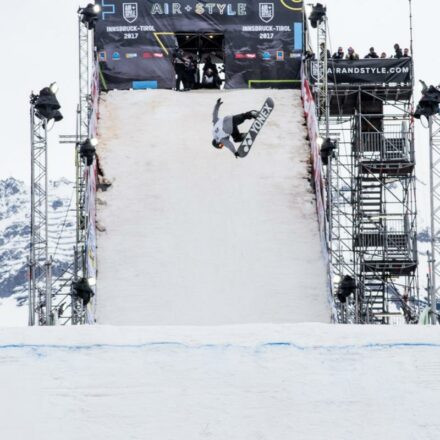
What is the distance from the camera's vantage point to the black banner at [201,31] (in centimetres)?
2522

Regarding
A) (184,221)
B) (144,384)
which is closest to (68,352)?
(144,384)

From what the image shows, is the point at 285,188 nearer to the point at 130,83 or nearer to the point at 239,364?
the point at 130,83

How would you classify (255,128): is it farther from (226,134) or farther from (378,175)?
(378,175)

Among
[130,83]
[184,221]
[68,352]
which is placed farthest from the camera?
[130,83]

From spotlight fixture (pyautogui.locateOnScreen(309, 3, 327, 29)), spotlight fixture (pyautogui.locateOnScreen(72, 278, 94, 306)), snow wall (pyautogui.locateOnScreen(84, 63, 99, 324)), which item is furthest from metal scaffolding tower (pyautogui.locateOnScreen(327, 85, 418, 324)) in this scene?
spotlight fixture (pyautogui.locateOnScreen(72, 278, 94, 306))

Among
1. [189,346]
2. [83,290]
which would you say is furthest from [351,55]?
[189,346]

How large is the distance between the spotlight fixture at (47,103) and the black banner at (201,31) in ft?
20.4

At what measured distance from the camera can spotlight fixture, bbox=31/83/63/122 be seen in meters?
18.6

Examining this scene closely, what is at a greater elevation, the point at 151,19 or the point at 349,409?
the point at 151,19

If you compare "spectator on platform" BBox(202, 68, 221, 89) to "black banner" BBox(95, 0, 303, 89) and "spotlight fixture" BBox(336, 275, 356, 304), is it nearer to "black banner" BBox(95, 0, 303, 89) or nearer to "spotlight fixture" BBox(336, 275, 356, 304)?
"black banner" BBox(95, 0, 303, 89)

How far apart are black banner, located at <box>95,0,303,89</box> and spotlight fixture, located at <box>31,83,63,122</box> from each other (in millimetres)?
6213

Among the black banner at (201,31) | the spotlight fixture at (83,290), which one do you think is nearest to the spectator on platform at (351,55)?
the black banner at (201,31)

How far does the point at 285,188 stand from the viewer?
63.5 ft

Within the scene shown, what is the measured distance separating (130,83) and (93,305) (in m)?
9.34
